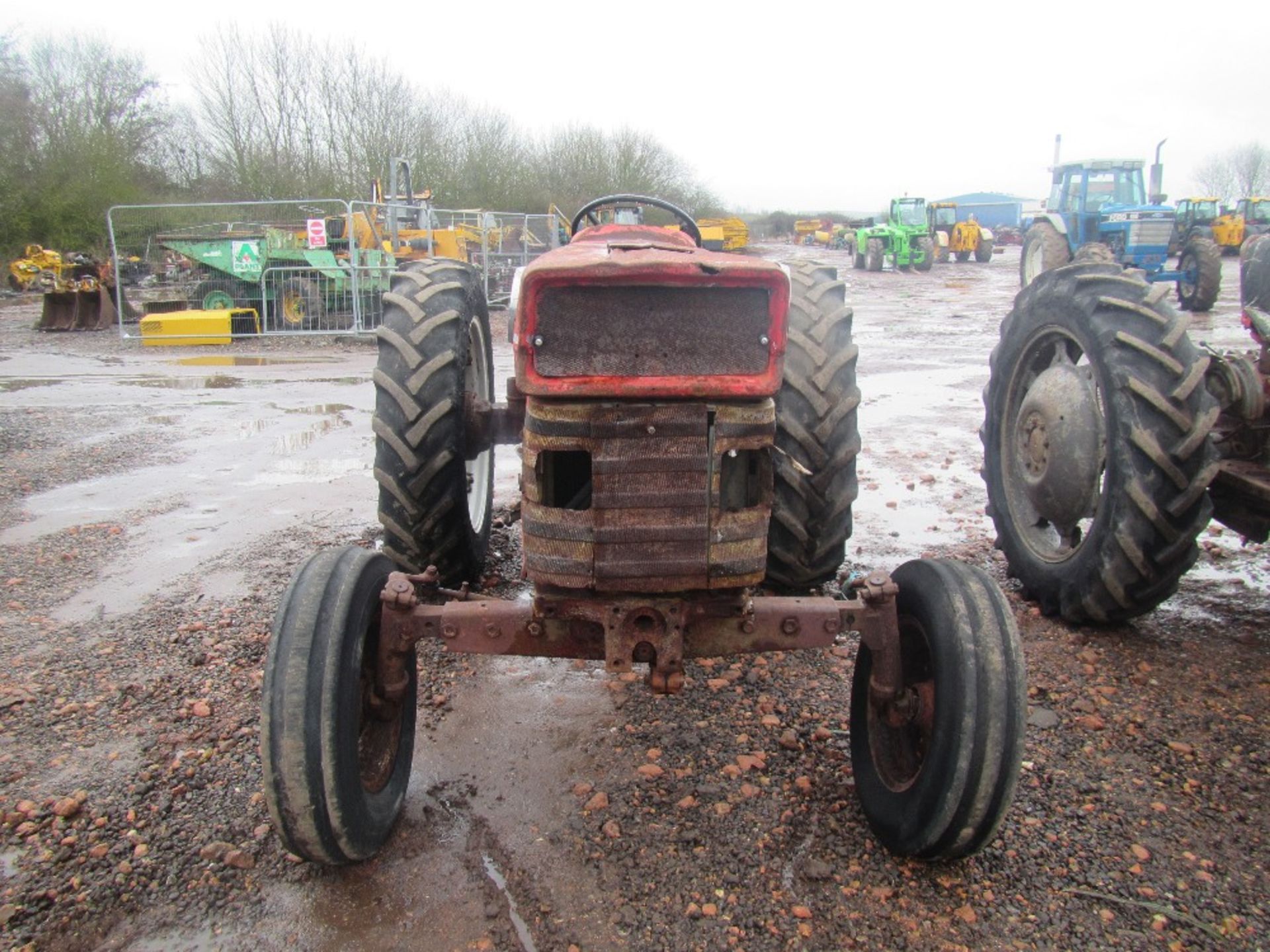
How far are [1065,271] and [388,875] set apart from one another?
12.1ft

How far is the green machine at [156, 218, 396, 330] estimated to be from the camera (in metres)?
16.2

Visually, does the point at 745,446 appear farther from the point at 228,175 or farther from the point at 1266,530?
the point at 228,175

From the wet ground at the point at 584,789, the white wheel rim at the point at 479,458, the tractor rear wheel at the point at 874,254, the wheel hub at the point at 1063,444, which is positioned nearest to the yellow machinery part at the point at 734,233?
the tractor rear wheel at the point at 874,254

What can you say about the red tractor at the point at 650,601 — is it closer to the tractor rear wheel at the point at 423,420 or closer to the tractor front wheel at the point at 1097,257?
the tractor rear wheel at the point at 423,420

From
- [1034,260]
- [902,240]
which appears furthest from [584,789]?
[902,240]

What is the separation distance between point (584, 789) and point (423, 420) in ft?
4.85

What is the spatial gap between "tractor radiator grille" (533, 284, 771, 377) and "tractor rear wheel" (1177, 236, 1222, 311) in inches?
689

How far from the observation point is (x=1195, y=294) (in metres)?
16.6

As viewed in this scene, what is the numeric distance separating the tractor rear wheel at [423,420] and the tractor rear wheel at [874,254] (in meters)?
28.1

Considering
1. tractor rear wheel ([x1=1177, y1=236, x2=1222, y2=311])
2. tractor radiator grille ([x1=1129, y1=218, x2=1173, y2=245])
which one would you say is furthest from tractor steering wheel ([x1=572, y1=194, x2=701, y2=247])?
tractor radiator grille ([x1=1129, y1=218, x2=1173, y2=245])

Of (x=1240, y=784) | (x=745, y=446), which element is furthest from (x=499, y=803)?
(x=1240, y=784)

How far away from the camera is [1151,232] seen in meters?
17.4

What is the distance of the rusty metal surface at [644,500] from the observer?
2320mm

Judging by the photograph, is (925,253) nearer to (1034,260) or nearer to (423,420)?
(1034,260)
